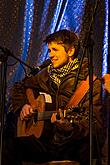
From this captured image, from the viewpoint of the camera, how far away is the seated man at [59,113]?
2.25 metres

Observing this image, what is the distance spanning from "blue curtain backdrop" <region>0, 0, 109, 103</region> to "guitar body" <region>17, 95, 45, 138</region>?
60 centimetres

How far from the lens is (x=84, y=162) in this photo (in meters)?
2.31

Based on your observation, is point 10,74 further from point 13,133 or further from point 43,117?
point 43,117

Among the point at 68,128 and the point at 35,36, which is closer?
the point at 68,128

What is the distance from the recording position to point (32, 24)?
312 cm

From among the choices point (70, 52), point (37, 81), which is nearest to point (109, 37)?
point (70, 52)

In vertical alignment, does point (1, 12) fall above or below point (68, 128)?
above

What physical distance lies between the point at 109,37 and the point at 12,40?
2.41 ft

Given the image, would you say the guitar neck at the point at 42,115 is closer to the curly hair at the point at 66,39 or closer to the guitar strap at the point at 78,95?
the guitar strap at the point at 78,95

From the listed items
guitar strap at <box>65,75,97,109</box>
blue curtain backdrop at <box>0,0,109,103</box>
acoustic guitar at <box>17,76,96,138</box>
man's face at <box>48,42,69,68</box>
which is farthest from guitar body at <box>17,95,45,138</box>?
blue curtain backdrop at <box>0,0,109,103</box>

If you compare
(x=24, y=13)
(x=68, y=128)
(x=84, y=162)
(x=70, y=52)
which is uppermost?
(x=24, y=13)

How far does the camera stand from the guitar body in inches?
90.3

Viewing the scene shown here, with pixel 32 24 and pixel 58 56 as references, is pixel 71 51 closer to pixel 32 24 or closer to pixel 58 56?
pixel 58 56

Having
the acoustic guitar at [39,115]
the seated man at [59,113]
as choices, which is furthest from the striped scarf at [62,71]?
the acoustic guitar at [39,115]
